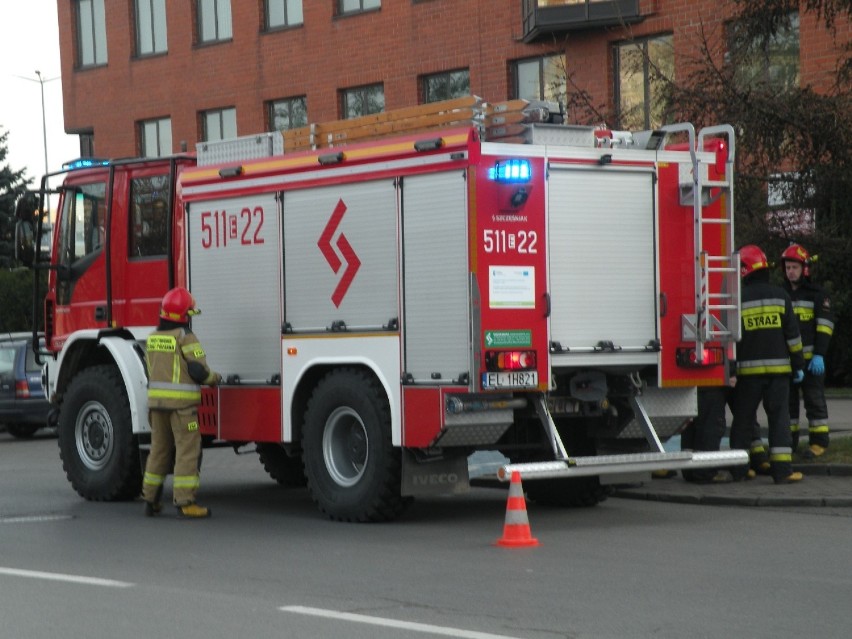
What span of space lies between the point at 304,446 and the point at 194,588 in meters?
3.38

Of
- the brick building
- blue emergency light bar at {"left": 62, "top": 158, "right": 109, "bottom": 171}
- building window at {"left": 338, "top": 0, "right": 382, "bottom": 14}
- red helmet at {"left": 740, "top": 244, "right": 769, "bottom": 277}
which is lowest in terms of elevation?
red helmet at {"left": 740, "top": 244, "right": 769, "bottom": 277}

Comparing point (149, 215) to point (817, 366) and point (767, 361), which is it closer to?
point (767, 361)

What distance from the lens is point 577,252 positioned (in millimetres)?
11523

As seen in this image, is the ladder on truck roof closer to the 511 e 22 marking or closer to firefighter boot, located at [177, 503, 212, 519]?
the 511 e 22 marking

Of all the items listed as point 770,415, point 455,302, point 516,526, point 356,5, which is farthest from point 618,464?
point 356,5

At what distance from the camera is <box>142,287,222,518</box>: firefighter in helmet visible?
1238 cm

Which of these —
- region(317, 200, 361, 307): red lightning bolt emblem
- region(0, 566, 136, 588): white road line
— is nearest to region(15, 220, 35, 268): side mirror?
region(317, 200, 361, 307): red lightning bolt emblem

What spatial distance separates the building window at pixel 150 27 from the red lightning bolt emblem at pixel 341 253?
2996 centimetres

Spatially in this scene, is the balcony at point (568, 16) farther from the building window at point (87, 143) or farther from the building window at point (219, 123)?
the building window at point (87, 143)

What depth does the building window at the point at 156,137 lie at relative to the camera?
41206 mm

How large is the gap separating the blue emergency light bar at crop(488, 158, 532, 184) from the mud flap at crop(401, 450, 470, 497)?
2047mm

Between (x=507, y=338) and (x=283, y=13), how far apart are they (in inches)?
1118

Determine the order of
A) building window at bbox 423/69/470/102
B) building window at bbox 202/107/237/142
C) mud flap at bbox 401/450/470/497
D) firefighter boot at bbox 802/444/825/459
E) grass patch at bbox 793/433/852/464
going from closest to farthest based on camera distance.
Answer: mud flap at bbox 401/450/470/497
grass patch at bbox 793/433/852/464
firefighter boot at bbox 802/444/825/459
building window at bbox 423/69/470/102
building window at bbox 202/107/237/142

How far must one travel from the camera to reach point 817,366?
1462 cm
